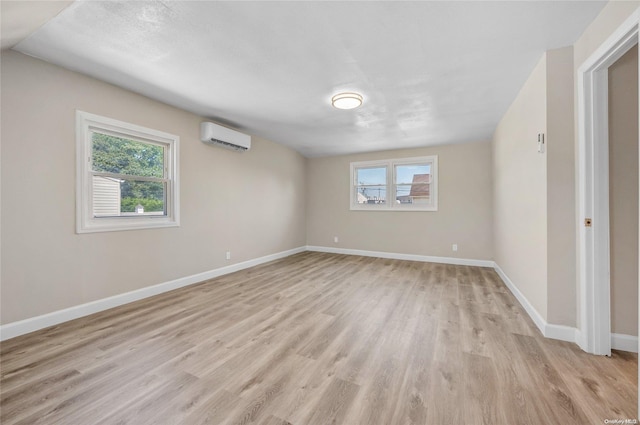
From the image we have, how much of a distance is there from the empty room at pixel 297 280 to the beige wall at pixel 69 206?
0.06ft

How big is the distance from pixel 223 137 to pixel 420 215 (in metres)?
4.18

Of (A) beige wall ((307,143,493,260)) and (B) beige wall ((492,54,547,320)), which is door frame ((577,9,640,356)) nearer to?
(B) beige wall ((492,54,547,320))

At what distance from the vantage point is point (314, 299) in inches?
123

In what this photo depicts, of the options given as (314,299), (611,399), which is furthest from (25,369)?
(611,399)

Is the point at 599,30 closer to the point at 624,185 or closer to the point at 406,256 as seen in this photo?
the point at 624,185

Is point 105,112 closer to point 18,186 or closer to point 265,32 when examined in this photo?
point 18,186

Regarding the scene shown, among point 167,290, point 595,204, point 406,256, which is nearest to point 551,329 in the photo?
point 595,204

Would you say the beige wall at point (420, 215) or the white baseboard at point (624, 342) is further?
the beige wall at point (420, 215)

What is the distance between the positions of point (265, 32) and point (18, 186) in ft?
8.24

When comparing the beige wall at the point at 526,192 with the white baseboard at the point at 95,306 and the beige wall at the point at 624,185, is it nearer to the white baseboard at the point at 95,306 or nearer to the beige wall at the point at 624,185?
the beige wall at the point at 624,185

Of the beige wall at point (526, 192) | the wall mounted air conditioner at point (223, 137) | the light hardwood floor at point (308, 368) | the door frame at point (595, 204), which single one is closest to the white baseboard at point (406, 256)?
the beige wall at point (526, 192)

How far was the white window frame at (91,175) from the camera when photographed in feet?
8.44

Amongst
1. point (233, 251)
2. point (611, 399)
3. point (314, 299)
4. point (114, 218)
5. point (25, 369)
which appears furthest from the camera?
point (233, 251)

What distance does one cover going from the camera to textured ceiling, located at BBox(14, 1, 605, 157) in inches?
68.4
